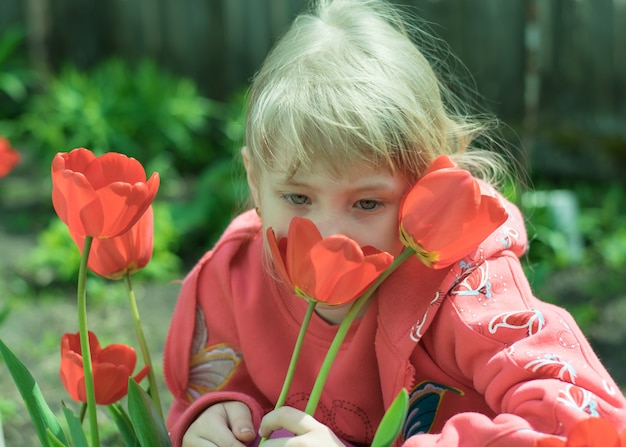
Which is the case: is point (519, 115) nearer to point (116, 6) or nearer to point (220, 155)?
point (220, 155)

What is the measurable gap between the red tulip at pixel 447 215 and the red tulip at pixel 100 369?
509 mm

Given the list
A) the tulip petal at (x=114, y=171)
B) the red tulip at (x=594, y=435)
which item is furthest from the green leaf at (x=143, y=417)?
the red tulip at (x=594, y=435)

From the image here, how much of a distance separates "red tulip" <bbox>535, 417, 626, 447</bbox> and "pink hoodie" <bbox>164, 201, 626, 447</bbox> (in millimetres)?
116

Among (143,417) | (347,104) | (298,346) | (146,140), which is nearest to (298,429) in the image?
(298,346)

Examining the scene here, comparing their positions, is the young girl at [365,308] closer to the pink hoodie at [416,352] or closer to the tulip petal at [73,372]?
the pink hoodie at [416,352]

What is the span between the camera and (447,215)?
1198 mm

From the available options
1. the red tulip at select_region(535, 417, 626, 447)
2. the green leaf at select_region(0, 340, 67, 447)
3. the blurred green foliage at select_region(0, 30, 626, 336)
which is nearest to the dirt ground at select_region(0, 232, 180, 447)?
the blurred green foliage at select_region(0, 30, 626, 336)

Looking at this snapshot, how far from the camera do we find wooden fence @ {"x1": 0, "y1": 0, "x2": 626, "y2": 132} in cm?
455

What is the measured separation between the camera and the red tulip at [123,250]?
1453 mm

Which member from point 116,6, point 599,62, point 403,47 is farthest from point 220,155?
point 403,47

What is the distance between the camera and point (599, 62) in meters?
4.58

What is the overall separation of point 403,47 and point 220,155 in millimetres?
3446

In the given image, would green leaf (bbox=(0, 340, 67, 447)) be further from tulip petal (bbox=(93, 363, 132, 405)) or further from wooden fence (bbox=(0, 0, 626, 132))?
wooden fence (bbox=(0, 0, 626, 132))

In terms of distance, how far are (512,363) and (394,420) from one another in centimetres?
25
